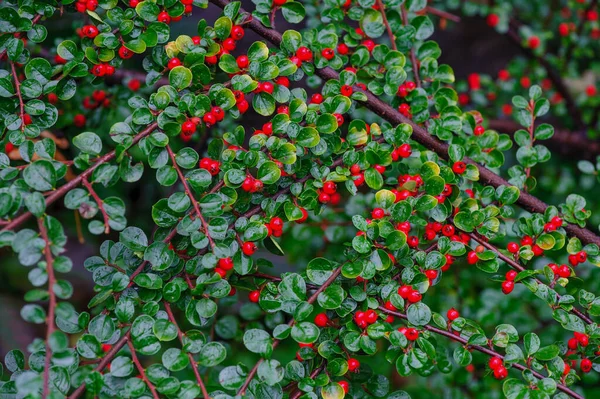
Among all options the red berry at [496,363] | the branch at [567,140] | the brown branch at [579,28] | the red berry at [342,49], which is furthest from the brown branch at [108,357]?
the brown branch at [579,28]

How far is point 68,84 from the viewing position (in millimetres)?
1202

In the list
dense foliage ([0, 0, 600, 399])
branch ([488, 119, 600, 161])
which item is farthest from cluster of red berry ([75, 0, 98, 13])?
branch ([488, 119, 600, 161])

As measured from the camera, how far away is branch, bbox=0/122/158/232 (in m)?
0.93

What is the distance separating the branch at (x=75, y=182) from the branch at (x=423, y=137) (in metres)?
0.35

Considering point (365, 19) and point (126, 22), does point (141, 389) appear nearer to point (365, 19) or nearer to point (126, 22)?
point (126, 22)

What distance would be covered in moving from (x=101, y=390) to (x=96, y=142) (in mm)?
448

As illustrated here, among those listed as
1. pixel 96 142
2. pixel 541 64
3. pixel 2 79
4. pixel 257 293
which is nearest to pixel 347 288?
pixel 257 293

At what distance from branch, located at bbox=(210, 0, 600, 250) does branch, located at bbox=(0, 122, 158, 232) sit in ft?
1.16

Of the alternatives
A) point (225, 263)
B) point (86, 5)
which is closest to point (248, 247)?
point (225, 263)

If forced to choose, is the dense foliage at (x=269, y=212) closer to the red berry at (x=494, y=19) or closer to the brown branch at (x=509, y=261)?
the brown branch at (x=509, y=261)

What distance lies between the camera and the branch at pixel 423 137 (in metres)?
1.29

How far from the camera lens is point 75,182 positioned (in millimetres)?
997

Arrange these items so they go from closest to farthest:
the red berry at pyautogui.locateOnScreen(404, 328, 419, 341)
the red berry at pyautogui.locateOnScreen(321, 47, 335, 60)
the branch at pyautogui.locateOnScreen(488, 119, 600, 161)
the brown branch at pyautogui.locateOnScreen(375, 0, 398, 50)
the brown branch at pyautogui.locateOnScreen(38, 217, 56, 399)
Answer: the brown branch at pyautogui.locateOnScreen(38, 217, 56, 399) → the red berry at pyautogui.locateOnScreen(404, 328, 419, 341) → the red berry at pyautogui.locateOnScreen(321, 47, 335, 60) → the brown branch at pyautogui.locateOnScreen(375, 0, 398, 50) → the branch at pyautogui.locateOnScreen(488, 119, 600, 161)

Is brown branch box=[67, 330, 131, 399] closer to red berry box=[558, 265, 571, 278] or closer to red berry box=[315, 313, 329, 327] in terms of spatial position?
red berry box=[315, 313, 329, 327]
